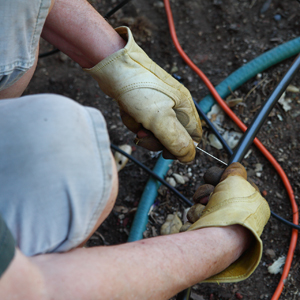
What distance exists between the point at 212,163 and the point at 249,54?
0.82 meters

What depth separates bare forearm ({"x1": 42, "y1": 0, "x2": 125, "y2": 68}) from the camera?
1.05 meters

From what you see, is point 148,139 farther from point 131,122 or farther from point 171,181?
point 171,181

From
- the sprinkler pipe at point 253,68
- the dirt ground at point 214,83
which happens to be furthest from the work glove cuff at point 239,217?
the sprinkler pipe at point 253,68

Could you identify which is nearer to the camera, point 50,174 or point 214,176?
point 50,174

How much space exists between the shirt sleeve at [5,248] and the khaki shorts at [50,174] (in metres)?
0.07

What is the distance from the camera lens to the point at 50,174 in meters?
0.56

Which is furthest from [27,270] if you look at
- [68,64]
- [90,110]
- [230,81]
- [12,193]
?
[68,64]

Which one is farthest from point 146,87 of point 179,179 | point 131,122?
point 179,179

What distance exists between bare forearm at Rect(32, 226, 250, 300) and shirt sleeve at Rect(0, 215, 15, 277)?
86 mm

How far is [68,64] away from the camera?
1.94m

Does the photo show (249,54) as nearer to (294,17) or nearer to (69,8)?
(294,17)

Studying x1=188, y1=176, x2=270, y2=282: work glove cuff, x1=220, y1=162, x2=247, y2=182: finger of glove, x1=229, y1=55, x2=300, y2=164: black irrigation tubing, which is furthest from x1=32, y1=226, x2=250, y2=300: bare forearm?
x1=229, y1=55, x2=300, y2=164: black irrigation tubing

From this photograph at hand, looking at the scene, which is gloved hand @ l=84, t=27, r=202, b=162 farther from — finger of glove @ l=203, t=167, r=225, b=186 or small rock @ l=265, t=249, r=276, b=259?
small rock @ l=265, t=249, r=276, b=259

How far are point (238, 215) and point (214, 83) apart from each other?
1.14 meters
